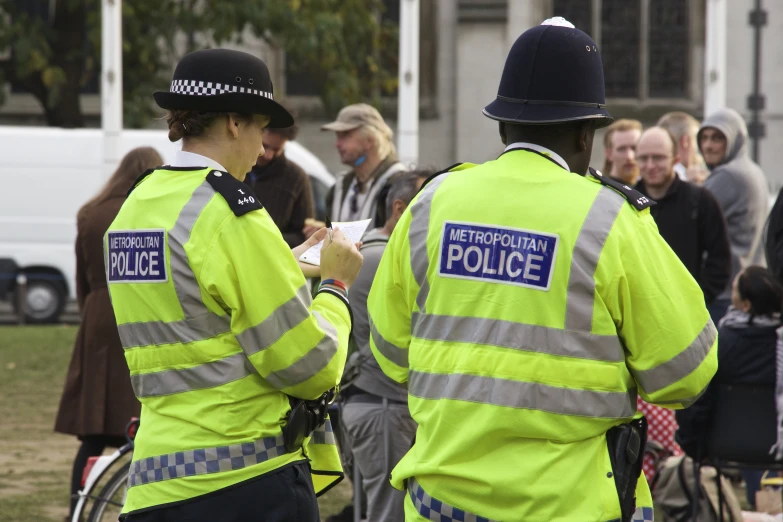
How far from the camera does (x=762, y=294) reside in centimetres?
614

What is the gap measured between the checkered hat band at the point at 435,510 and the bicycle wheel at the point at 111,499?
2780 millimetres

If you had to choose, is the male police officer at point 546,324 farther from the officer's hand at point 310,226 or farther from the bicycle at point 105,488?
the officer's hand at point 310,226

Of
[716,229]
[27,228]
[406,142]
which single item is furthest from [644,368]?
[27,228]

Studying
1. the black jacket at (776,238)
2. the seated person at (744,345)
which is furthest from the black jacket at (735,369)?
the black jacket at (776,238)

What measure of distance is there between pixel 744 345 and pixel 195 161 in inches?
143

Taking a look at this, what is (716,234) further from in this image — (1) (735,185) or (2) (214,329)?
(2) (214,329)

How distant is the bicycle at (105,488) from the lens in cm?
554

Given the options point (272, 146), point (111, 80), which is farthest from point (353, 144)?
point (111, 80)

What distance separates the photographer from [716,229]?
7.07 metres

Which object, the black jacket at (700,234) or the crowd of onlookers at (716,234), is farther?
the black jacket at (700,234)

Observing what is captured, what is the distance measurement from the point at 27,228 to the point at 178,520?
16.2 metres

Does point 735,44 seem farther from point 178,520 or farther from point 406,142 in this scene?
point 178,520

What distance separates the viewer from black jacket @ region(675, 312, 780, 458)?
A: 236 inches

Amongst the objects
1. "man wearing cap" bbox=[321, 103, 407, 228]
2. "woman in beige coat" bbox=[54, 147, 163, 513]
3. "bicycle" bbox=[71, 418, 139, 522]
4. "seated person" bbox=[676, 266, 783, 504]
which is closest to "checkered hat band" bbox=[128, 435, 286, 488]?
"bicycle" bbox=[71, 418, 139, 522]
